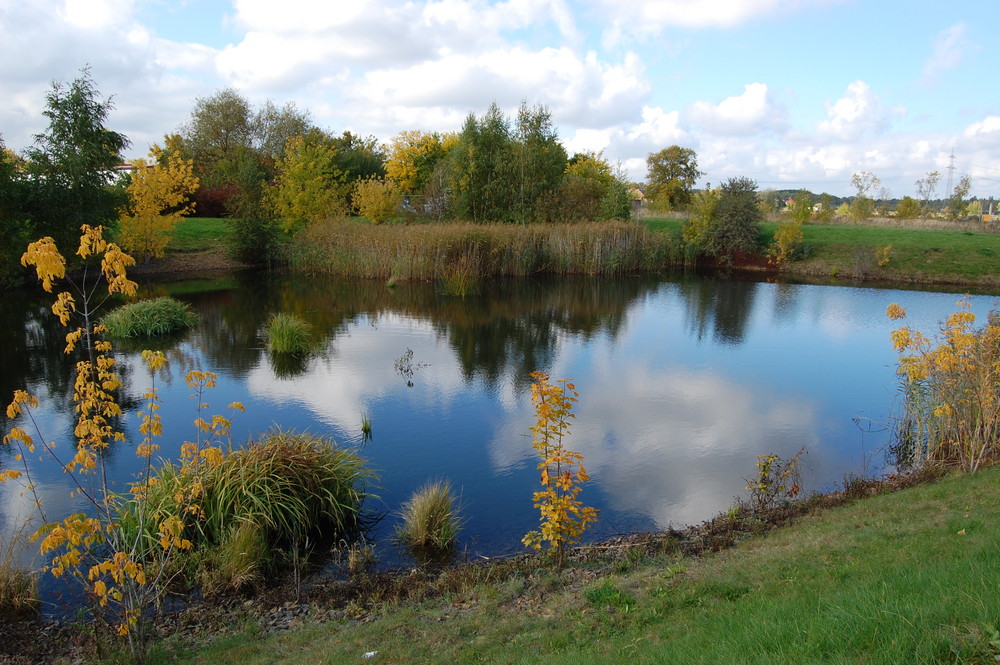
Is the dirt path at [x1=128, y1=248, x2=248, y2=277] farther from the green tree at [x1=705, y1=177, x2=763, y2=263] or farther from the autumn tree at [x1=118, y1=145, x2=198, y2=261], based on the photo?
the green tree at [x1=705, y1=177, x2=763, y2=263]

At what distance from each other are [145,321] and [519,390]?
12.3 m

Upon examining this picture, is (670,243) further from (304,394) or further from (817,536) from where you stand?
(817,536)

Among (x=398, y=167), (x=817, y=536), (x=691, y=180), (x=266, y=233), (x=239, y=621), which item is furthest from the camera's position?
(x=691, y=180)

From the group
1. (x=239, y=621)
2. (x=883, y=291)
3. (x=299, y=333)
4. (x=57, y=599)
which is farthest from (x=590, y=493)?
(x=883, y=291)

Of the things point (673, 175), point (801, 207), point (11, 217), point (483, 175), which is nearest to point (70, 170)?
point (11, 217)

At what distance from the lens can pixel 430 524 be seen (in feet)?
25.9

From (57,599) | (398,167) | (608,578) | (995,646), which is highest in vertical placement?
(398,167)

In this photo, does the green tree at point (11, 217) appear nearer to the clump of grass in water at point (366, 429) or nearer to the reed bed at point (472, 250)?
the reed bed at point (472, 250)

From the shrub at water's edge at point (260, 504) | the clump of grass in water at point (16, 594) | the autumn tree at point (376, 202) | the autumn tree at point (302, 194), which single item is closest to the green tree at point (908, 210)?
the autumn tree at point (376, 202)

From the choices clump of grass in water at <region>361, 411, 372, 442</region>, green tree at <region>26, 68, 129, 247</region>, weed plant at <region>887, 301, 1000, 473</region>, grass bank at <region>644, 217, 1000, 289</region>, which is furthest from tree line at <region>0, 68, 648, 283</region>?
weed plant at <region>887, 301, 1000, 473</region>

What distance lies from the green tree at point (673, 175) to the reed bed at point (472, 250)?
2257 centimetres

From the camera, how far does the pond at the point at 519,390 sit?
9539 millimetres

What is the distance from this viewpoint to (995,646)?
2965 mm

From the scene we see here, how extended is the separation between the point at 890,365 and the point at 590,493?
38.5ft
